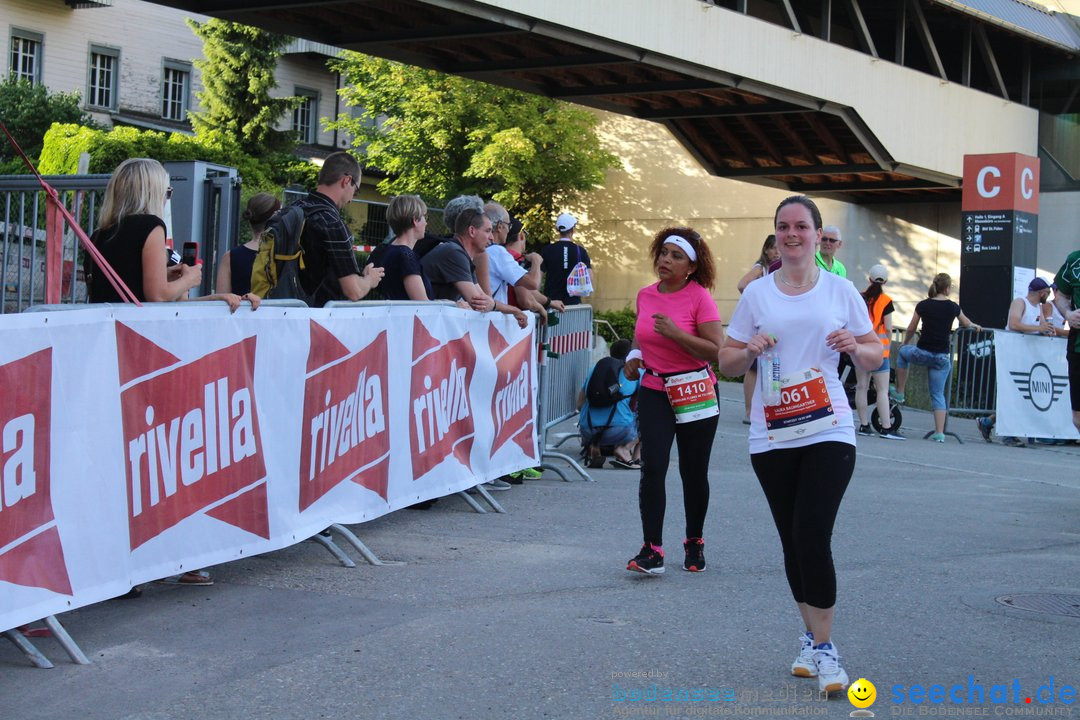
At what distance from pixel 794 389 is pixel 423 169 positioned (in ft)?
109

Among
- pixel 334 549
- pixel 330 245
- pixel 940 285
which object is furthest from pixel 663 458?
pixel 940 285

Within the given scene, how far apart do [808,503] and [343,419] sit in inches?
117

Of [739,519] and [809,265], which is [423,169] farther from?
[809,265]

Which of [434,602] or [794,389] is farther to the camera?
[434,602]

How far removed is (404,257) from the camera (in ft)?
29.1

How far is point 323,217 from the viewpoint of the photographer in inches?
295

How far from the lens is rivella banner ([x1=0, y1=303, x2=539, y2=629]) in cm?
496

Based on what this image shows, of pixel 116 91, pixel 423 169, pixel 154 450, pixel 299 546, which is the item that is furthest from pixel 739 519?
pixel 116 91

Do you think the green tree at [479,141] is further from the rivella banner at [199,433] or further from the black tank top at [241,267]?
the rivella banner at [199,433]

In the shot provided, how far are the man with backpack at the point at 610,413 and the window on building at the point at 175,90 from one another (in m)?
36.4

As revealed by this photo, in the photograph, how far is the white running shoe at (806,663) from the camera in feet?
16.5

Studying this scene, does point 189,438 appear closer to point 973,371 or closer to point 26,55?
point 973,371

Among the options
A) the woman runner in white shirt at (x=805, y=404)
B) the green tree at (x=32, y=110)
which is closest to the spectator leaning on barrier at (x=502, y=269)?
the woman runner in white shirt at (x=805, y=404)

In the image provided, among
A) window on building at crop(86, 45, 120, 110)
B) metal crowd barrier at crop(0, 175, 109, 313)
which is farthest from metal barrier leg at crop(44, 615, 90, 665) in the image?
window on building at crop(86, 45, 120, 110)
